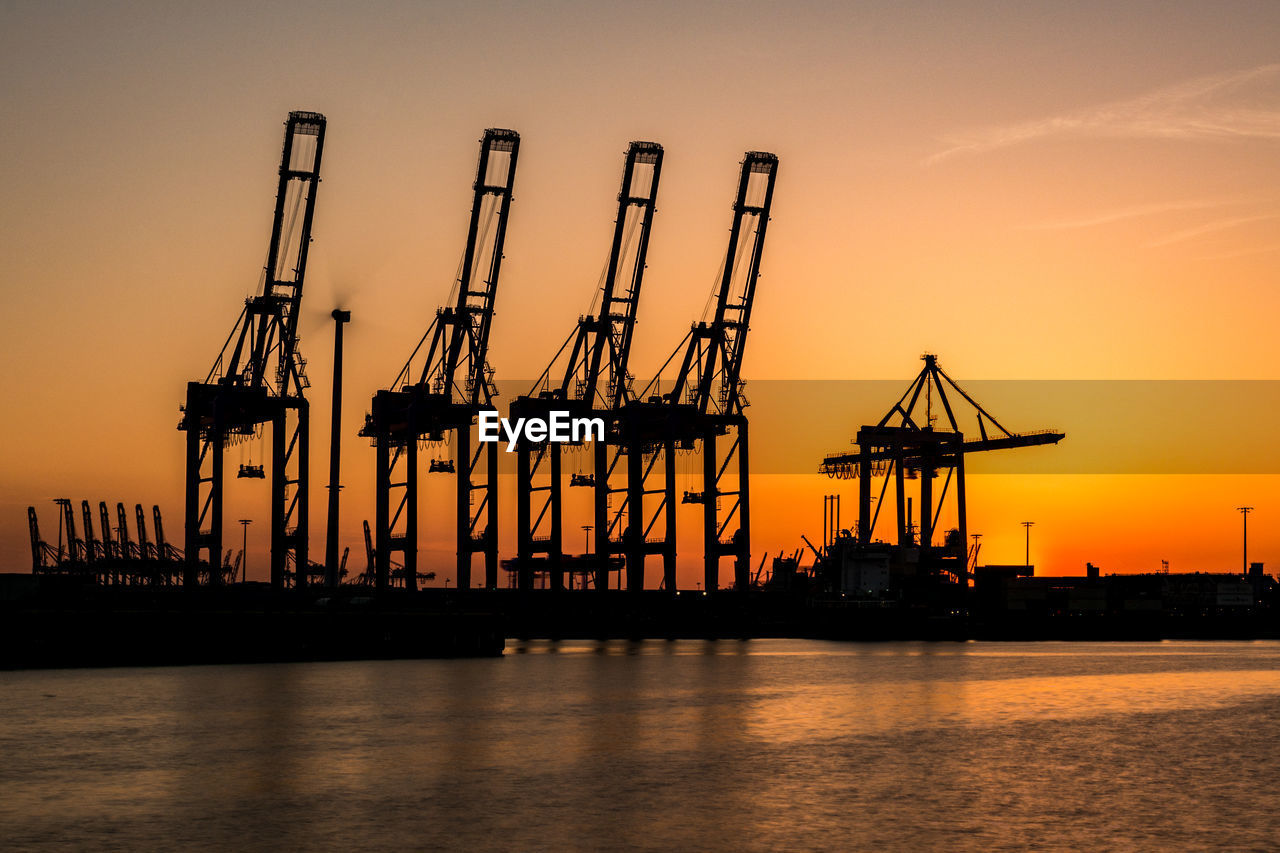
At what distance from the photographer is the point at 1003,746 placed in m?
42.7

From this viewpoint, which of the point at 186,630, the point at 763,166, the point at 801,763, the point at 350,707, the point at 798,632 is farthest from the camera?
the point at 798,632

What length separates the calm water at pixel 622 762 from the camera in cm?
2734

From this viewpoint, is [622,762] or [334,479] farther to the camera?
[334,479]

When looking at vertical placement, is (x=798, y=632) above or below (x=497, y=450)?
below

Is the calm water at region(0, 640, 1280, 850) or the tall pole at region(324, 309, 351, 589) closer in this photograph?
the calm water at region(0, 640, 1280, 850)

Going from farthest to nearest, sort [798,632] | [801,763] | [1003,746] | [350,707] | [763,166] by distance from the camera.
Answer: [798,632] → [763,166] → [350,707] → [1003,746] → [801,763]

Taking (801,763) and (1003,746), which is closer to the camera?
(801,763)

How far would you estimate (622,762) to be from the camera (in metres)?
37.3

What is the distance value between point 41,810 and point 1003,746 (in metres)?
26.5

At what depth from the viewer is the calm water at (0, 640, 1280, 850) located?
27344 millimetres

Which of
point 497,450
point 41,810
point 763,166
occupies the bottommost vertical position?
point 41,810

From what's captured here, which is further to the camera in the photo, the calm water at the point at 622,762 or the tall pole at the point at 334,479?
the tall pole at the point at 334,479

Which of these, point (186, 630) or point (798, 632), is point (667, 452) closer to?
point (798, 632)

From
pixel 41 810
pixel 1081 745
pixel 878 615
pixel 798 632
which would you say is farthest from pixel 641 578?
pixel 41 810
